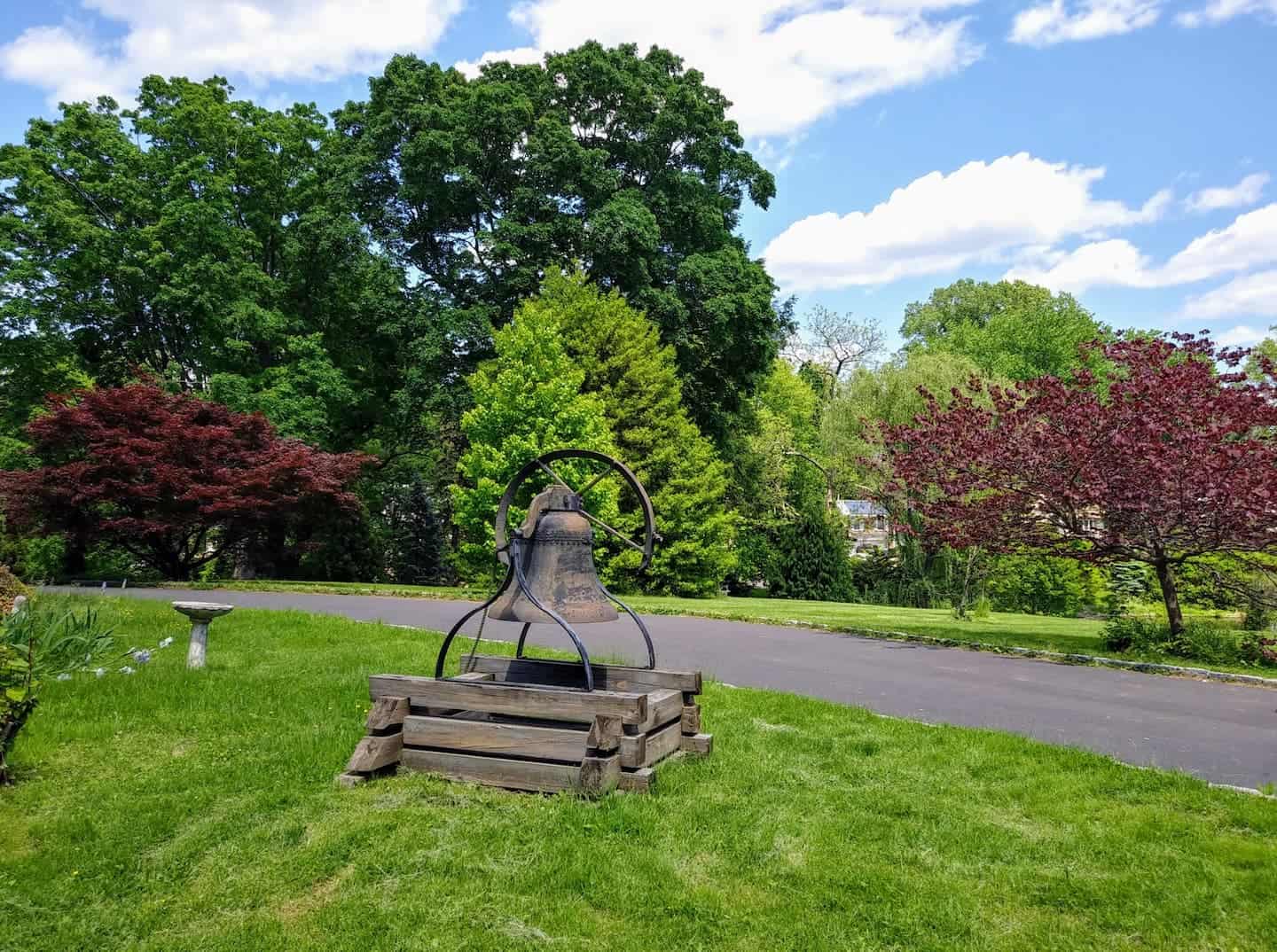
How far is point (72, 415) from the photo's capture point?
21.0 m

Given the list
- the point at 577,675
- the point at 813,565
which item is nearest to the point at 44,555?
the point at 813,565

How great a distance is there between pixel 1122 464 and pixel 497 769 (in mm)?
10518

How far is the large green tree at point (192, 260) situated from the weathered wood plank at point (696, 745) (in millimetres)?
23391

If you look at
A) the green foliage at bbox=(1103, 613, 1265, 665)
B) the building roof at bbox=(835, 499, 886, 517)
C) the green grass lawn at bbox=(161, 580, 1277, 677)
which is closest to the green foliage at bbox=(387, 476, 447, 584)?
the green grass lawn at bbox=(161, 580, 1277, 677)

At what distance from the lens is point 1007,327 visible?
5266cm

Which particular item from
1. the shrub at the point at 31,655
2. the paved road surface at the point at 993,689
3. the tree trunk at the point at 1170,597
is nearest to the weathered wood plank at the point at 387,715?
the shrub at the point at 31,655

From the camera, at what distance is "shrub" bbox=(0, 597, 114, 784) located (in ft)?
17.6

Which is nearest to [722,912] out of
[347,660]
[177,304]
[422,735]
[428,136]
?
[422,735]

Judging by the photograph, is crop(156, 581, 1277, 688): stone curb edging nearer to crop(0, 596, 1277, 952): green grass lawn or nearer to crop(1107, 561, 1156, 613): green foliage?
crop(0, 596, 1277, 952): green grass lawn

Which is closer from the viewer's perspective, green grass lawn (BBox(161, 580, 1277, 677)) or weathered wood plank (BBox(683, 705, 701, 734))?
weathered wood plank (BBox(683, 705, 701, 734))

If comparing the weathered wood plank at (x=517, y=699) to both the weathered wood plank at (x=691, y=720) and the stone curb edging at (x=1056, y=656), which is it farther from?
the stone curb edging at (x=1056, y=656)

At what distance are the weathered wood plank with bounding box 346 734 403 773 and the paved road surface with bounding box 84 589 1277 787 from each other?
340cm

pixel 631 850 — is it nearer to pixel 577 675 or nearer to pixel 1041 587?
pixel 577 675

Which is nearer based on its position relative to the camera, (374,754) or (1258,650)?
(374,754)
